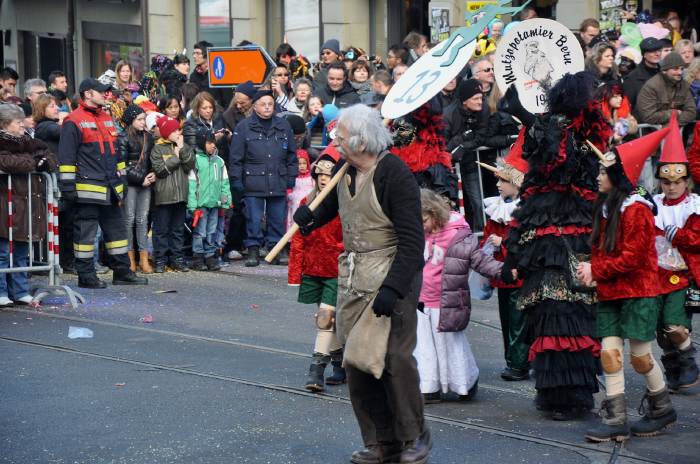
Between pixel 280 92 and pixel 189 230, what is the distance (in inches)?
110

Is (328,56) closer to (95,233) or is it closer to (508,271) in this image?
(95,233)

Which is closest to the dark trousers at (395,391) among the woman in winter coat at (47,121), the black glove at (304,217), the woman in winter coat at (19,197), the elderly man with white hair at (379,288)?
the elderly man with white hair at (379,288)

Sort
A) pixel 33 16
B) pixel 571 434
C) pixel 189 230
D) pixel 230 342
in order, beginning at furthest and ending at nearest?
pixel 33 16 < pixel 189 230 < pixel 230 342 < pixel 571 434

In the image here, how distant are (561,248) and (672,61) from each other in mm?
7640

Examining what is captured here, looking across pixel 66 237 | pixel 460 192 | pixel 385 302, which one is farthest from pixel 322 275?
pixel 66 237

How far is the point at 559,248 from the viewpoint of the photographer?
800 centimetres

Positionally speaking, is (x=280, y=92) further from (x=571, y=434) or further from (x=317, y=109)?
(x=571, y=434)

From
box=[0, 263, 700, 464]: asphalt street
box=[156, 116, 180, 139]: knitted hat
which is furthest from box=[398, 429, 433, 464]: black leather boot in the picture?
box=[156, 116, 180, 139]: knitted hat

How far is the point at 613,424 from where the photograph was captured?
7523 millimetres

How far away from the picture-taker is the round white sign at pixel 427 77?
8008 mm

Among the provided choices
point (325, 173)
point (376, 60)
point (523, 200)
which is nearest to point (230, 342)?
point (325, 173)

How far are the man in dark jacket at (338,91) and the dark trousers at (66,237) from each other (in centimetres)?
→ 364

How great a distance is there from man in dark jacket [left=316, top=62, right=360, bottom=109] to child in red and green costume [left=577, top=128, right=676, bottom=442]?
8.37 metres

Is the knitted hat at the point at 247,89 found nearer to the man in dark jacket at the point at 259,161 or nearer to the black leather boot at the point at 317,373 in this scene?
the man in dark jacket at the point at 259,161
